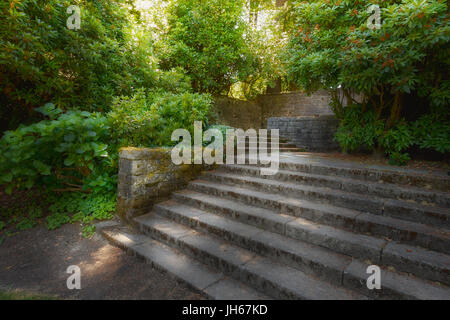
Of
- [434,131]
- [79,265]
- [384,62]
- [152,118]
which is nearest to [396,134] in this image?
[434,131]

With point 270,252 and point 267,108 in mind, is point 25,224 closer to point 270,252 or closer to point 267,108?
point 270,252

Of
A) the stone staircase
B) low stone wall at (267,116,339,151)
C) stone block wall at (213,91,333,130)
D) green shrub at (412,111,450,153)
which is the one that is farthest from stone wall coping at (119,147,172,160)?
stone block wall at (213,91,333,130)

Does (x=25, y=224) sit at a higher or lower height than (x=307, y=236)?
lower

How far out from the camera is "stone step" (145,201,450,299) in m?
Result: 1.90

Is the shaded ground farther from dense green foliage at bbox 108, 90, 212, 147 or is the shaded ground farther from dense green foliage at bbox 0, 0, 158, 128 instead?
dense green foliage at bbox 0, 0, 158, 128

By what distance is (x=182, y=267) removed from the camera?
8.43 ft

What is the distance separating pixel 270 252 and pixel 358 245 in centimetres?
92

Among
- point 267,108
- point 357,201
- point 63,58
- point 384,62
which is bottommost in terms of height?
point 357,201

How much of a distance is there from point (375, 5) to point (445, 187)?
3.32 meters

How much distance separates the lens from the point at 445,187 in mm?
2928

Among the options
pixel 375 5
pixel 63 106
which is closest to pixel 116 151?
pixel 63 106

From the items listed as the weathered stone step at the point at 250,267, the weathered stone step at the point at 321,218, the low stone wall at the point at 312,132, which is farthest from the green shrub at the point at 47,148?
the low stone wall at the point at 312,132

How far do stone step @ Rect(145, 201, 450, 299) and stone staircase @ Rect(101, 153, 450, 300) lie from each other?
10mm

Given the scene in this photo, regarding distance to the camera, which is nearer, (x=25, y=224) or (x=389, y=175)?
(x=389, y=175)
